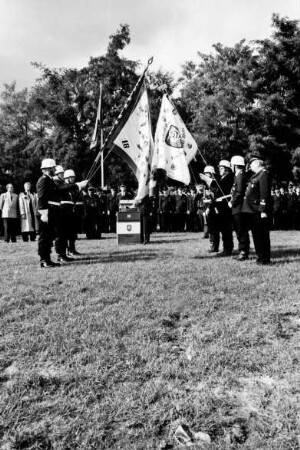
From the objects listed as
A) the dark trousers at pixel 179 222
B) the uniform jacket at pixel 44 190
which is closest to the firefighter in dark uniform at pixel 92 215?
the dark trousers at pixel 179 222

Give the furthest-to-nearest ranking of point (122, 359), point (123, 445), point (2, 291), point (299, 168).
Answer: point (299, 168), point (2, 291), point (122, 359), point (123, 445)

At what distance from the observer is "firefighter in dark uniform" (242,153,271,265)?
820 centimetres

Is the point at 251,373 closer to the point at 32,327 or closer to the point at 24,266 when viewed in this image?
the point at 32,327

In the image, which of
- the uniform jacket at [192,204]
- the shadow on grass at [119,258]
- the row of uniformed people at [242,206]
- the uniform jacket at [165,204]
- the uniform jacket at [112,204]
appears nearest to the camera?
the row of uniformed people at [242,206]

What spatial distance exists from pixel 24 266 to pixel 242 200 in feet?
15.6

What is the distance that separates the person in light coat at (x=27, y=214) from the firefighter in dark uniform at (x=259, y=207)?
9645 mm

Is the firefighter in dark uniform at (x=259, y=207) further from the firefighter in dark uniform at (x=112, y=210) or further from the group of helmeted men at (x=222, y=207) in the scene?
the firefighter in dark uniform at (x=112, y=210)

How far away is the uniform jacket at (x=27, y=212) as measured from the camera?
52.2 ft

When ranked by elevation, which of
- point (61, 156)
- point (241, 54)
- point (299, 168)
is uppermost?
point (241, 54)

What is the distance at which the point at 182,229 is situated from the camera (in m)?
21.1

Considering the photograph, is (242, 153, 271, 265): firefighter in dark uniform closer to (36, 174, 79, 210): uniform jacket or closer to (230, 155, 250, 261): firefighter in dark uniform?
(230, 155, 250, 261): firefighter in dark uniform

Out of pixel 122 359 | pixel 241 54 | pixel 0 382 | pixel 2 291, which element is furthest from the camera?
pixel 241 54

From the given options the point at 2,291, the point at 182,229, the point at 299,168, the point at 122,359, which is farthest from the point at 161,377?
the point at 299,168

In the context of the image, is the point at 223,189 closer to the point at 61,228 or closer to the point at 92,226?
the point at 61,228
